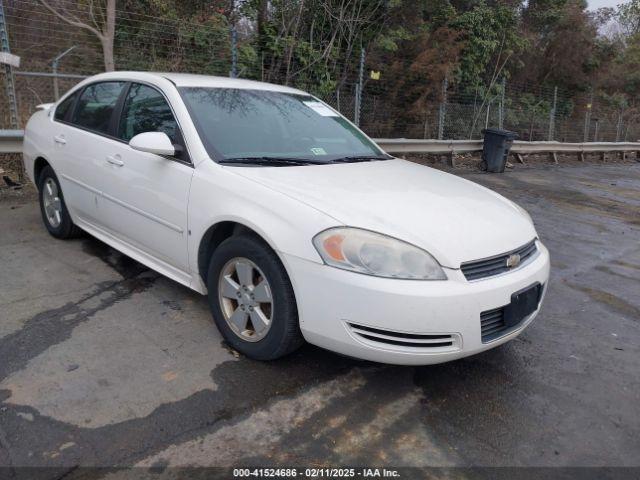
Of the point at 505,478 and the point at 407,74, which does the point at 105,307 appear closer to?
the point at 505,478

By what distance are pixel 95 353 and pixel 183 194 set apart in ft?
3.42

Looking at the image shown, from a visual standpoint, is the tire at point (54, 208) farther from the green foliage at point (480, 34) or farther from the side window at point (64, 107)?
the green foliage at point (480, 34)

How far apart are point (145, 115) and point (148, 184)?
62cm

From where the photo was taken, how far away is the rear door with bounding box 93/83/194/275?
3.37 meters

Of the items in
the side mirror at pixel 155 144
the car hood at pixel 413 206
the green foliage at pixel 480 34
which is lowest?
the car hood at pixel 413 206

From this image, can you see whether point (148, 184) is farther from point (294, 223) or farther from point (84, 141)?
point (294, 223)

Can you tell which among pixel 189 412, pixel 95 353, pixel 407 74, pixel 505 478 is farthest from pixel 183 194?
pixel 407 74

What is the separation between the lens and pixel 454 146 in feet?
42.0

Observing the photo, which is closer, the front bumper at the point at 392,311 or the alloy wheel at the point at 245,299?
the front bumper at the point at 392,311

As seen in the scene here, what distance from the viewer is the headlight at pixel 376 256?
2559 mm

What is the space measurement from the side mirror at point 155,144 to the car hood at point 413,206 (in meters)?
0.48

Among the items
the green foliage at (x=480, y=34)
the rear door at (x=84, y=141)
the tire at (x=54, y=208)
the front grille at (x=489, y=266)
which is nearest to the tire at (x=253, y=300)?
the front grille at (x=489, y=266)

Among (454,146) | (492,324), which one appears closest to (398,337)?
(492,324)

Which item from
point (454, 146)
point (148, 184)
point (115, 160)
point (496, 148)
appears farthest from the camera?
point (454, 146)
